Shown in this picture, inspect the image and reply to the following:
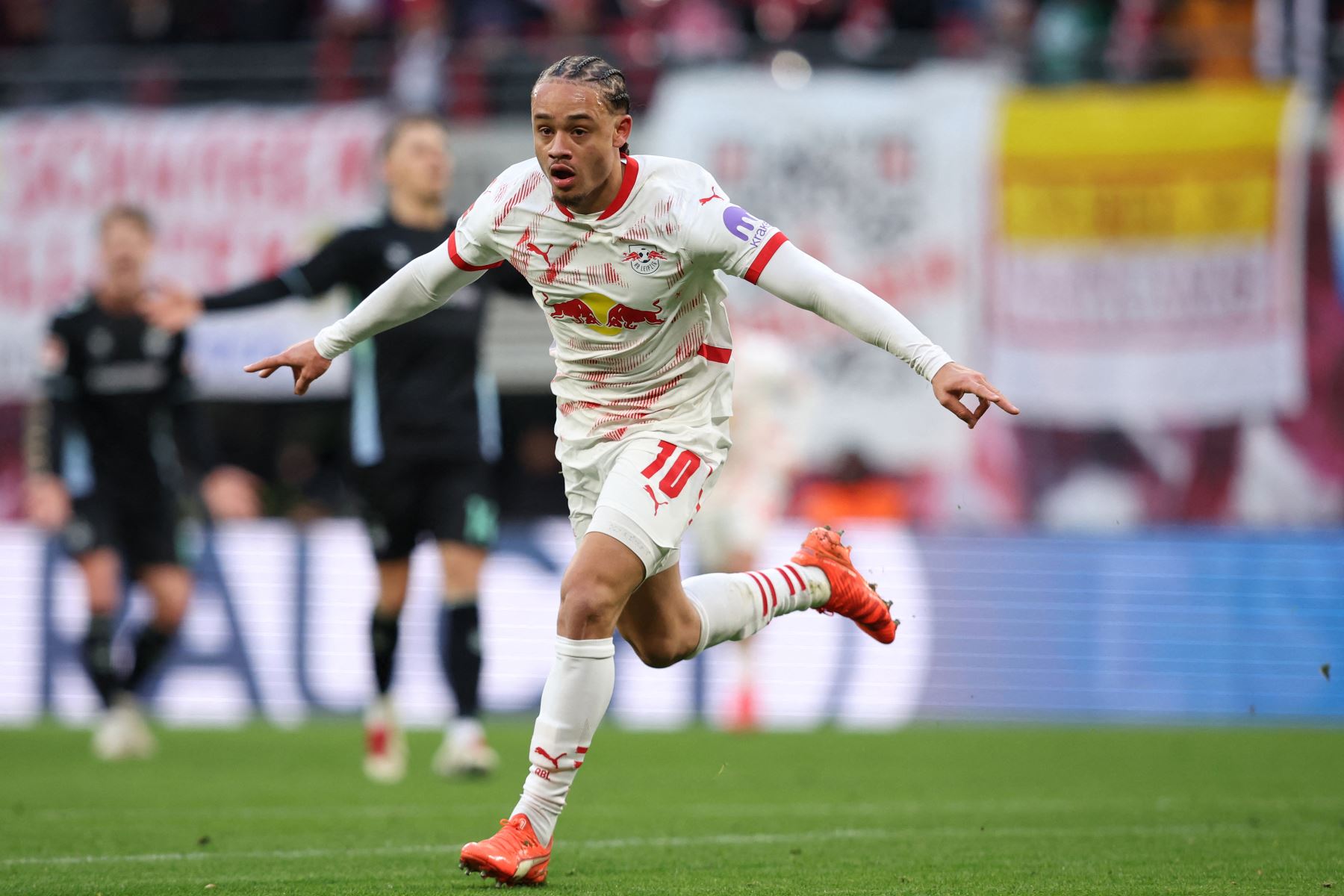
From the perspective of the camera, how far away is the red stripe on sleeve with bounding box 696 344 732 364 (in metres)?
5.54

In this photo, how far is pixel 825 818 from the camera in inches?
269

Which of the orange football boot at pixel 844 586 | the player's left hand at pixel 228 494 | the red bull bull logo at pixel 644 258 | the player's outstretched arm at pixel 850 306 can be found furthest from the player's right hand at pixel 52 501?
the player's outstretched arm at pixel 850 306

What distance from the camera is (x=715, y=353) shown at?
5.58 metres

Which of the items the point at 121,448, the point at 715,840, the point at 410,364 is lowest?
the point at 715,840

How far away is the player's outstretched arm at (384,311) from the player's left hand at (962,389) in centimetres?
143

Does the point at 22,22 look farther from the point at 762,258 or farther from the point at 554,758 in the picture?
the point at 554,758

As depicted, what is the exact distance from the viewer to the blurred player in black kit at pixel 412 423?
27.3 ft

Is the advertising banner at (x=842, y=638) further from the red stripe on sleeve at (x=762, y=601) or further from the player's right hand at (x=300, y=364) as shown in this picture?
the player's right hand at (x=300, y=364)

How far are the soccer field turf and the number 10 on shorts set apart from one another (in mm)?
1072

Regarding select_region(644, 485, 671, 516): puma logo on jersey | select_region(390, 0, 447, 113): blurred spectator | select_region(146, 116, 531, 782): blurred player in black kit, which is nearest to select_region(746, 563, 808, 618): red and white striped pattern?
select_region(644, 485, 671, 516): puma logo on jersey

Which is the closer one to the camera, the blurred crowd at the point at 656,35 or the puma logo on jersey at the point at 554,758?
the puma logo on jersey at the point at 554,758

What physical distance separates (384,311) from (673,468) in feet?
3.17

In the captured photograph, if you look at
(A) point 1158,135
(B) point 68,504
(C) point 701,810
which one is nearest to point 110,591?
(B) point 68,504

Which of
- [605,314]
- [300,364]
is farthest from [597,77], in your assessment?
[300,364]
